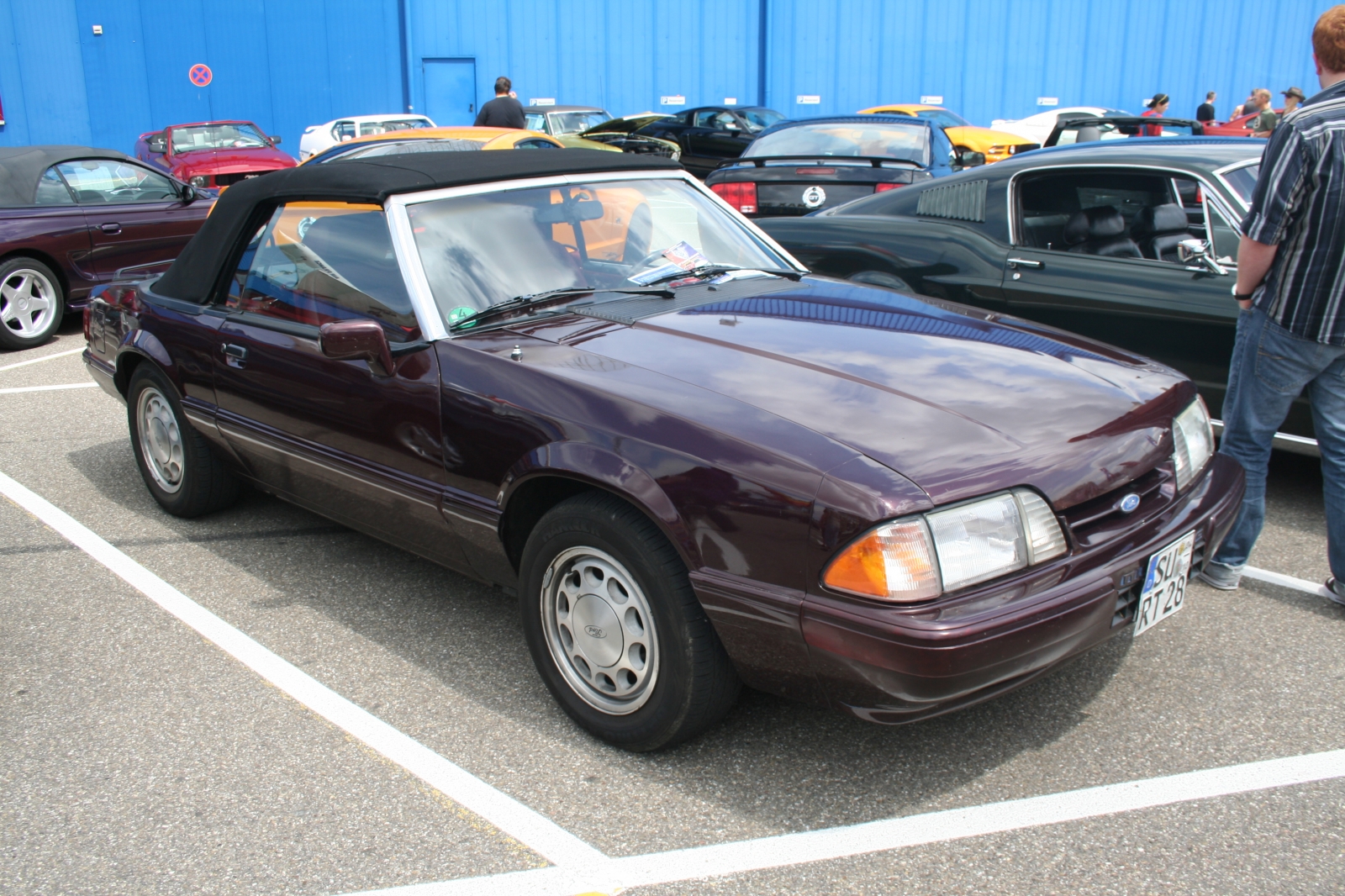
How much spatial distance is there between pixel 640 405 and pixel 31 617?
2.49 m

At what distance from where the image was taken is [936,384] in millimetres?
2623

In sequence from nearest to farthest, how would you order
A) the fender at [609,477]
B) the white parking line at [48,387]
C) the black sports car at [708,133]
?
the fender at [609,477] → the white parking line at [48,387] → the black sports car at [708,133]

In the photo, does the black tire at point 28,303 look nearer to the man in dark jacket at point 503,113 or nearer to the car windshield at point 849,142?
the man in dark jacket at point 503,113

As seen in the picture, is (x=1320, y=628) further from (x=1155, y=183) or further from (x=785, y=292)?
(x=1155, y=183)

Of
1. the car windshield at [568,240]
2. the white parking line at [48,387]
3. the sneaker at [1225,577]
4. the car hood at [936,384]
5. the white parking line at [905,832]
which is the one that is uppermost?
the car windshield at [568,240]

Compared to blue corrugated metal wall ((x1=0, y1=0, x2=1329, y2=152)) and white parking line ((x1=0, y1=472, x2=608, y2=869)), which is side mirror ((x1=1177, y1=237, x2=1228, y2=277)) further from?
blue corrugated metal wall ((x1=0, y1=0, x2=1329, y2=152))

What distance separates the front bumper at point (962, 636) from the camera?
83.5 inches

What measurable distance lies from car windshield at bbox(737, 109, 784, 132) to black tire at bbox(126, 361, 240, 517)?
16.2m

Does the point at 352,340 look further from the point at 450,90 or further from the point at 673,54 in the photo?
the point at 450,90

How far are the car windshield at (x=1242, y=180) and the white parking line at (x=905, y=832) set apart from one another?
2.67m

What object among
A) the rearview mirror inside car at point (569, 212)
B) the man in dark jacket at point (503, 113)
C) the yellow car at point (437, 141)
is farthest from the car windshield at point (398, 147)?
the rearview mirror inside car at point (569, 212)

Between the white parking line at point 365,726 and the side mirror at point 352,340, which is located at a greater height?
the side mirror at point 352,340

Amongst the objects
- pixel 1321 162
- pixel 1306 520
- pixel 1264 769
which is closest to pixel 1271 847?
pixel 1264 769

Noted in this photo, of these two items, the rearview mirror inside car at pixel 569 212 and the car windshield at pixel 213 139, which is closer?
the rearview mirror inside car at pixel 569 212
